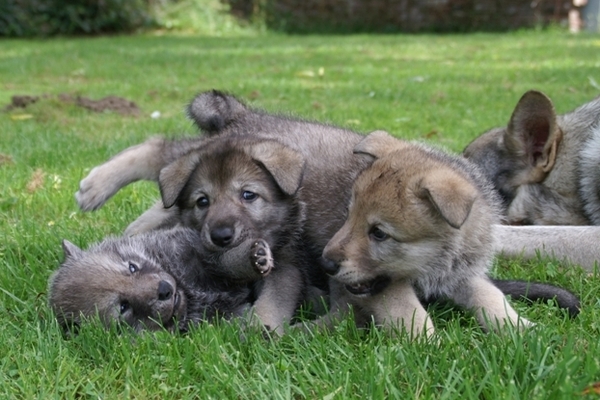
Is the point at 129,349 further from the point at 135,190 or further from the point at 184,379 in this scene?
the point at 135,190

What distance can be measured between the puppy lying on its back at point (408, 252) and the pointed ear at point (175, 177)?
0.87 m

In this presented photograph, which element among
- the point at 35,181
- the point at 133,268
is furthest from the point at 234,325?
the point at 35,181

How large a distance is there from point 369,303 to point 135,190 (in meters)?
2.64

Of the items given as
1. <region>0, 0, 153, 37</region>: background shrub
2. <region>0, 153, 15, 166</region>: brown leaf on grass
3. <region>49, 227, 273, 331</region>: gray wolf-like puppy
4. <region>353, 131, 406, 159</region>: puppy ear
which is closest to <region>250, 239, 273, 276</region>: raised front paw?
<region>49, 227, 273, 331</region>: gray wolf-like puppy

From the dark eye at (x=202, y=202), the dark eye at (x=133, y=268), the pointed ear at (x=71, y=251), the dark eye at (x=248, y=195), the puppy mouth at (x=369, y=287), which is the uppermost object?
the dark eye at (x=248, y=195)

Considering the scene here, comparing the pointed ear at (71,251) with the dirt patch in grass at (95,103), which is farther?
the dirt patch in grass at (95,103)

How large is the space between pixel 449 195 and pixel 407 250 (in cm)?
36

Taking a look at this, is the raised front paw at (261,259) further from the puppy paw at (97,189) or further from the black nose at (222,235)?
the puppy paw at (97,189)

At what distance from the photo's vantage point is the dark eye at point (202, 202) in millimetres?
3721

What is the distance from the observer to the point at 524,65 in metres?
12.8

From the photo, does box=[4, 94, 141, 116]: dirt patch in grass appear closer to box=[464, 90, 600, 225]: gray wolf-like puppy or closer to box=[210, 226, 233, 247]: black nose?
box=[464, 90, 600, 225]: gray wolf-like puppy

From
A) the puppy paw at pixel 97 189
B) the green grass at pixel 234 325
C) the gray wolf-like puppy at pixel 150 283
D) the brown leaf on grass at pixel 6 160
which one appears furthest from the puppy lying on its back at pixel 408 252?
the brown leaf on grass at pixel 6 160

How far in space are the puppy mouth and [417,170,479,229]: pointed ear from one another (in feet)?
1.42

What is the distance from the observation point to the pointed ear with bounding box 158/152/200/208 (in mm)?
3730
